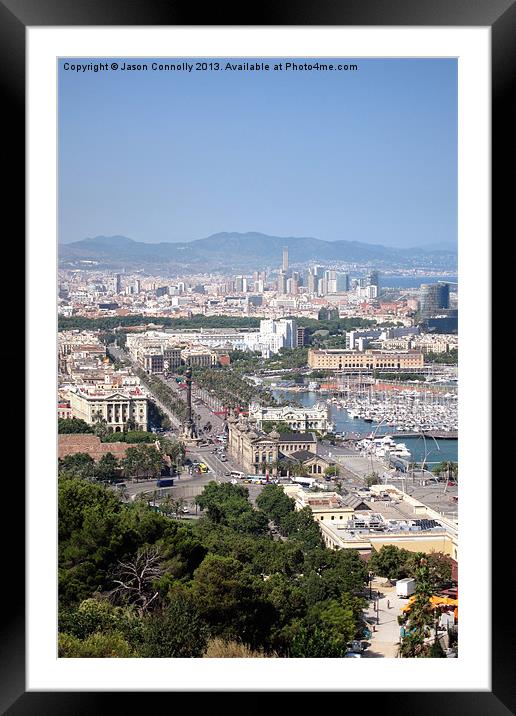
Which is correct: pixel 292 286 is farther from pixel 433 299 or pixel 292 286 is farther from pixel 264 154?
pixel 264 154

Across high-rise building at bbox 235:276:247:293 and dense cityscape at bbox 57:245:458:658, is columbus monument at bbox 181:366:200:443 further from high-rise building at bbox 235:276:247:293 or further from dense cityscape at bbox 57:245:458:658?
high-rise building at bbox 235:276:247:293

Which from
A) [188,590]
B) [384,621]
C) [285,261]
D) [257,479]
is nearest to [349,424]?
[257,479]

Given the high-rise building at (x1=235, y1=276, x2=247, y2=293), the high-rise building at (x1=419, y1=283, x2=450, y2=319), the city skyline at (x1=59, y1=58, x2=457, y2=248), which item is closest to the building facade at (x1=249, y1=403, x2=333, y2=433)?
the high-rise building at (x1=235, y1=276, x2=247, y2=293)

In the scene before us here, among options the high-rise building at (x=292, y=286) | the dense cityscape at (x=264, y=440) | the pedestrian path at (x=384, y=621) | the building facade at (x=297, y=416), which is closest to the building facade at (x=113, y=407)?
the dense cityscape at (x=264, y=440)

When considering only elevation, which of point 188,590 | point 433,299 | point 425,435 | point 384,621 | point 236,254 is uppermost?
point 236,254
